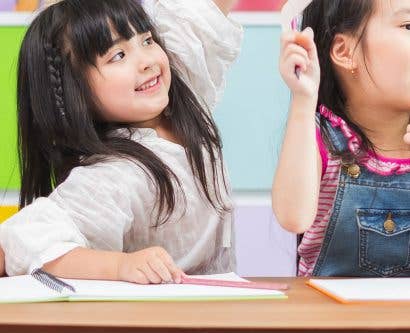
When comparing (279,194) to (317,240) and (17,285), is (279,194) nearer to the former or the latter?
(317,240)

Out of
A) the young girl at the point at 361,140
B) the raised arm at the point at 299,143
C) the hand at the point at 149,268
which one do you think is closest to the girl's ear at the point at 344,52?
the young girl at the point at 361,140

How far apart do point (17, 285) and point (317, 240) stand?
1.55 ft

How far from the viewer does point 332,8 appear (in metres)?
1.06

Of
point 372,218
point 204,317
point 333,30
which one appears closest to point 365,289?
point 204,317

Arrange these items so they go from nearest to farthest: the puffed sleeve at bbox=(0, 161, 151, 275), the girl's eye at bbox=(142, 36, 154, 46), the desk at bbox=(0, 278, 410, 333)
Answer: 1. the desk at bbox=(0, 278, 410, 333)
2. the puffed sleeve at bbox=(0, 161, 151, 275)
3. the girl's eye at bbox=(142, 36, 154, 46)

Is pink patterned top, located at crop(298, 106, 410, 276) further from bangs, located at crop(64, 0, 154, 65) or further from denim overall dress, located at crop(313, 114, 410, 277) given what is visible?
bangs, located at crop(64, 0, 154, 65)

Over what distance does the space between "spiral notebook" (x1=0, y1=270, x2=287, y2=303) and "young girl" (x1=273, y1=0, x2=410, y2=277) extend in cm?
33

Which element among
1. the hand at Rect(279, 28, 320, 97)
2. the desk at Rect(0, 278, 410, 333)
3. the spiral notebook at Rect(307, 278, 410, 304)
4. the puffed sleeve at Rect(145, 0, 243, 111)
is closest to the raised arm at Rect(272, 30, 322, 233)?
the hand at Rect(279, 28, 320, 97)

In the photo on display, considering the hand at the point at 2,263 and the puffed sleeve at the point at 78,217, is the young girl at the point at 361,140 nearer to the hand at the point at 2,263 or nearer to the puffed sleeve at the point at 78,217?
the puffed sleeve at the point at 78,217

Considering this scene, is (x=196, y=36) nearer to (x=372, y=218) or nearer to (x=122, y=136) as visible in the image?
(x=122, y=136)

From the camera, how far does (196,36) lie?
1.21m

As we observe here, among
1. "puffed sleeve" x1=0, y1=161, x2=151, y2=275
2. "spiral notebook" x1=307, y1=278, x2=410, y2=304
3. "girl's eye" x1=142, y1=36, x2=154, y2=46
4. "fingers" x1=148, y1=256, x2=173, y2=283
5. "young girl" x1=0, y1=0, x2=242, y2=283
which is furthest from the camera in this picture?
"girl's eye" x1=142, y1=36, x2=154, y2=46

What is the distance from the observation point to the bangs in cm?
107

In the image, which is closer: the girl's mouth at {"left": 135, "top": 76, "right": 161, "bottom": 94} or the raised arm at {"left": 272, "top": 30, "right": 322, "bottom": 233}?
the raised arm at {"left": 272, "top": 30, "right": 322, "bottom": 233}
